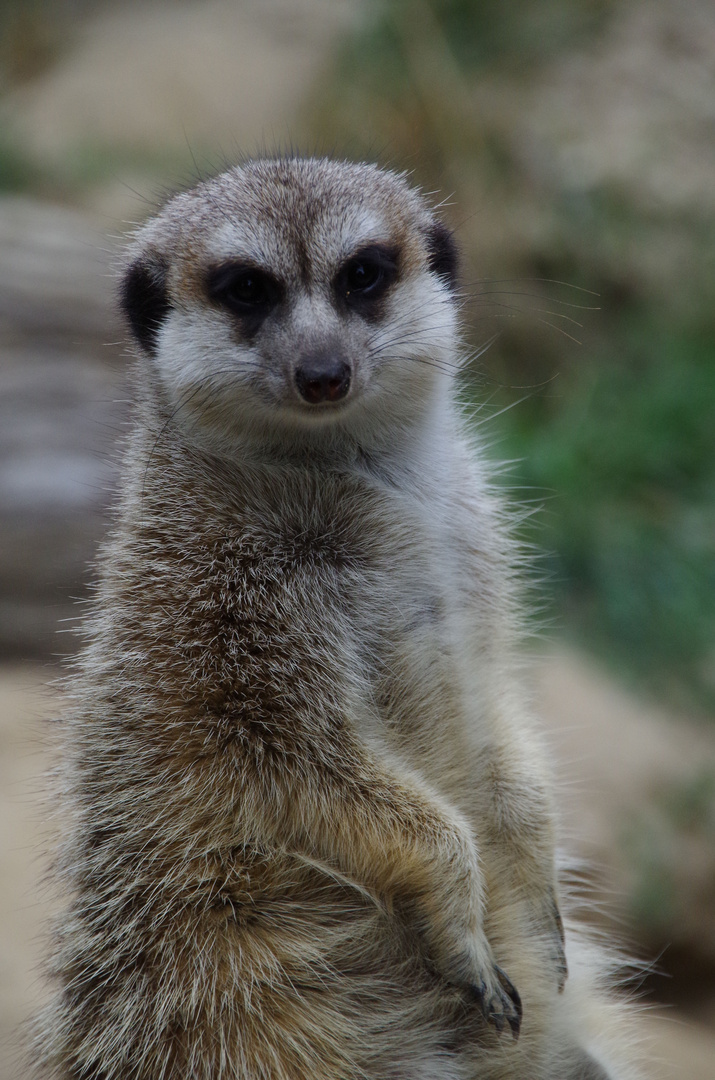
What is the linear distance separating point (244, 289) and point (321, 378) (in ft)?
0.99

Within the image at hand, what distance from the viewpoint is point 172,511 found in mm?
2199

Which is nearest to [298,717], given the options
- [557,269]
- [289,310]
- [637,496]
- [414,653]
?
[414,653]

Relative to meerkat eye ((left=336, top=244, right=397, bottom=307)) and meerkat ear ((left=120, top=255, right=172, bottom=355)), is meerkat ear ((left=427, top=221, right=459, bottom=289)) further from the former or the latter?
meerkat ear ((left=120, top=255, right=172, bottom=355))

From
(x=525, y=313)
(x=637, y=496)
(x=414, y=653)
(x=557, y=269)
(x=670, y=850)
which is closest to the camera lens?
(x=414, y=653)

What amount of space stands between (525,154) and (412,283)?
5462mm

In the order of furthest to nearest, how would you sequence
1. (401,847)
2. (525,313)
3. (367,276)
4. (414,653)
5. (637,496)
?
(525,313)
(637,496)
(367,276)
(414,653)
(401,847)

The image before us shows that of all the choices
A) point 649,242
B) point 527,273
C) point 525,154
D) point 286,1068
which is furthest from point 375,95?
point 286,1068

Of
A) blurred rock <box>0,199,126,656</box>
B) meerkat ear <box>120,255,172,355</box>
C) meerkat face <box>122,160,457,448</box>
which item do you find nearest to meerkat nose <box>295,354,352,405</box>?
meerkat face <box>122,160,457,448</box>

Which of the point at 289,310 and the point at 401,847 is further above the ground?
the point at 289,310

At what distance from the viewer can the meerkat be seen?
1.98 m

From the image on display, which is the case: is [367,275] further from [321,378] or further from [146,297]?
[146,297]

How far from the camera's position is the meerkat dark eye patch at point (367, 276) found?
2.19m

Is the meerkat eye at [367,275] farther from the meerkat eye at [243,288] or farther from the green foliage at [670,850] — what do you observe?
the green foliage at [670,850]

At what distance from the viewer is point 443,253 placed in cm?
247
